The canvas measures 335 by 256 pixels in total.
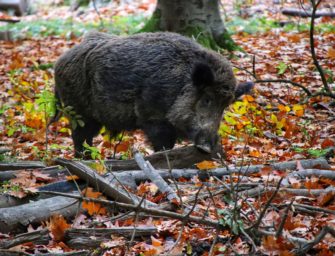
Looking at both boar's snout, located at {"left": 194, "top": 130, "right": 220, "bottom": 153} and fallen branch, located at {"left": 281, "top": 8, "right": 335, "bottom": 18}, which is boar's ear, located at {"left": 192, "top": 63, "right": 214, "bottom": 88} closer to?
boar's snout, located at {"left": 194, "top": 130, "right": 220, "bottom": 153}

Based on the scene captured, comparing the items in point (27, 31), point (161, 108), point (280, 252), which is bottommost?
point (27, 31)

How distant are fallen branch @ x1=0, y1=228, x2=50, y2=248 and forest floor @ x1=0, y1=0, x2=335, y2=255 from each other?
0.07 m

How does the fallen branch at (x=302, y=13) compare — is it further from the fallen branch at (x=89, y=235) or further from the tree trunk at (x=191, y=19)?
the fallen branch at (x=89, y=235)

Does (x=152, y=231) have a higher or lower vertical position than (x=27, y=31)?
higher

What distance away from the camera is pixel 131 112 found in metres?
7.86

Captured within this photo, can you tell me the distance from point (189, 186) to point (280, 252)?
1.73 meters

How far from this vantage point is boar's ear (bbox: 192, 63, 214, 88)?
7008 mm

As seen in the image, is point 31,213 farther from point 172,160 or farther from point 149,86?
point 149,86

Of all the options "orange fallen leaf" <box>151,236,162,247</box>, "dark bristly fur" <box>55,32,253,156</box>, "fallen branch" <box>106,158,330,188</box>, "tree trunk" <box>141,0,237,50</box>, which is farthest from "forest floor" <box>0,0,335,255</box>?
"tree trunk" <box>141,0,237,50</box>

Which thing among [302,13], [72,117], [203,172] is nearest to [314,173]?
[203,172]

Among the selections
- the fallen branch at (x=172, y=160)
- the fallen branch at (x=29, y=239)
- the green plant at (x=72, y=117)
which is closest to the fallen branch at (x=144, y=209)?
the fallen branch at (x=29, y=239)

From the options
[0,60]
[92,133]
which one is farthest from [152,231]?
[0,60]

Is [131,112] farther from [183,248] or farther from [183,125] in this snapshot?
[183,248]

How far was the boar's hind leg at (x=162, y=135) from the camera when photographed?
24.6ft
